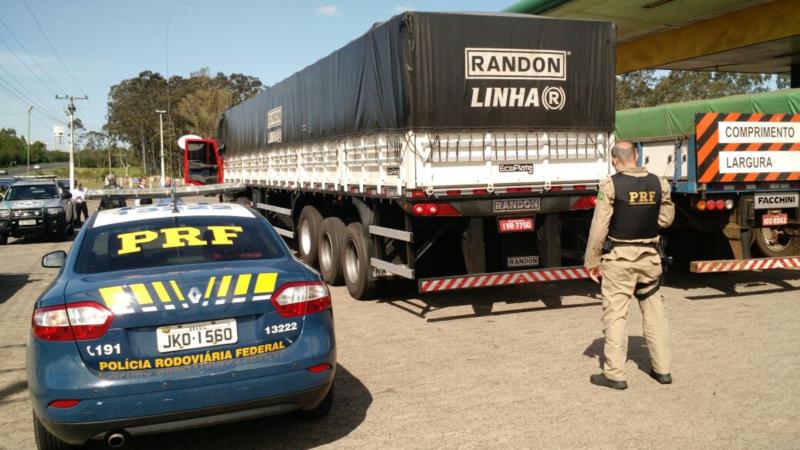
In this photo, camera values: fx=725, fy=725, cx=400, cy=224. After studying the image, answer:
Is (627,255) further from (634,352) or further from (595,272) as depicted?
(634,352)

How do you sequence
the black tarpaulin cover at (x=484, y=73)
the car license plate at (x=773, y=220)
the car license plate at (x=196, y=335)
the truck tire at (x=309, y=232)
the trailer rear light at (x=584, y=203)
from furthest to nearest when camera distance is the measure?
the truck tire at (x=309, y=232) < the car license plate at (x=773, y=220) < the trailer rear light at (x=584, y=203) < the black tarpaulin cover at (x=484, y=73) < the car license plate at (x=196, y=335)

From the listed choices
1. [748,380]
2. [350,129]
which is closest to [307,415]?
[748,380]

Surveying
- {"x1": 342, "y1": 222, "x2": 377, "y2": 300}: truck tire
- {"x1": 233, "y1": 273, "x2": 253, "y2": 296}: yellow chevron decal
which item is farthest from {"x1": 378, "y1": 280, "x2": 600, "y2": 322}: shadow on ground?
{"x1": 233, "y1": 273, "x2": 253, "y2": 296}: yellow chevron decal

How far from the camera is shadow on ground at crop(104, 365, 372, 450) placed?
4.35 metres

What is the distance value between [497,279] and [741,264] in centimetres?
297

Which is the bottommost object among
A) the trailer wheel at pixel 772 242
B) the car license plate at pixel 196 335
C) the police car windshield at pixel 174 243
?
the trailer wheel at pixel 772 242

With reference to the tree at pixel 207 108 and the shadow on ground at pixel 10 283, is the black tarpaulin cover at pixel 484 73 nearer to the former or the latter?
the shadow on ground at pixel 10 283

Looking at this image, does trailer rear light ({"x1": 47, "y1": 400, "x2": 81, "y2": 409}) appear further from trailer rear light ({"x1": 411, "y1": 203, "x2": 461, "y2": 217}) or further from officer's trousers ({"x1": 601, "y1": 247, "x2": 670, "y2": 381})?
trailer rear light ({"x1": 411, "y1": 203, "x2": 461, "y2": 217})

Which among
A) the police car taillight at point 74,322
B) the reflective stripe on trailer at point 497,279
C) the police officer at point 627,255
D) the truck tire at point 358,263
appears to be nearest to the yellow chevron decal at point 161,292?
the police car taillight at point 74,322

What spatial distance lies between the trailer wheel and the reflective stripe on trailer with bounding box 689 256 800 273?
0.67m

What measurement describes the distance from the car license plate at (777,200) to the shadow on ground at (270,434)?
232 inches

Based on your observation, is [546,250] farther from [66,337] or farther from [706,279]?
[66,337]

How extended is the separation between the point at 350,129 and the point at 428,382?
182 inches

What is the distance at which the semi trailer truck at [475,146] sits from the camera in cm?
755
